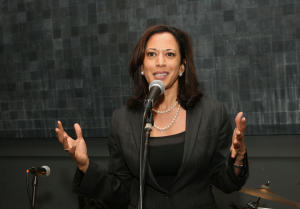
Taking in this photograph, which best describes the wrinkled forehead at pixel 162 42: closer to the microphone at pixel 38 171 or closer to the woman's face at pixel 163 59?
the woman's face at pixel 163 59

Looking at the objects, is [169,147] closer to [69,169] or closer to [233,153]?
[233,153]

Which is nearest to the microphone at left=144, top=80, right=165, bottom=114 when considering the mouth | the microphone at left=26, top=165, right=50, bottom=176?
the mouth

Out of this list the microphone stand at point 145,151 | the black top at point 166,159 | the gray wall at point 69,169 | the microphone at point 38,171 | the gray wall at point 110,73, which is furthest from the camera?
the gray wall at point 110,73

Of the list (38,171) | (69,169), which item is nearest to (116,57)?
(69,169)

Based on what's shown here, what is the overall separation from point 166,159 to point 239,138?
0.50 m

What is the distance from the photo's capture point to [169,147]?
1.86m

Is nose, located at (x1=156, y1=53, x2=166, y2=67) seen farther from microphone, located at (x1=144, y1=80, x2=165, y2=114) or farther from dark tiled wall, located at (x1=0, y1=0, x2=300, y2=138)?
dark tiled wall, located at (x1=0, y1=0, x2=300, y2=138)

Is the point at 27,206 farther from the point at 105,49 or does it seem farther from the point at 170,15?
the point at 170,15

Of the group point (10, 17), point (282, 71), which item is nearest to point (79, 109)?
point (10, 17)

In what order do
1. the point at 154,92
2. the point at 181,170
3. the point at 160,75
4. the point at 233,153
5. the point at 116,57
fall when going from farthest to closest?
the point at 116,57 → the point at 160,75 → the point at 181,170 → the point at 233,153 → the point at 154,92

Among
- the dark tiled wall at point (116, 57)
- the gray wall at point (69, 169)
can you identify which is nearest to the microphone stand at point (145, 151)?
the gray wall at point (69, 169)

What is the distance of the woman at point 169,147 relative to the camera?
1.73 m

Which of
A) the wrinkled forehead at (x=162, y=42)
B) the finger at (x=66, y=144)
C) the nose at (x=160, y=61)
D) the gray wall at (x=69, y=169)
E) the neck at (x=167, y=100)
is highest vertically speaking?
the wrinkled forehead at (x=162, y=42)

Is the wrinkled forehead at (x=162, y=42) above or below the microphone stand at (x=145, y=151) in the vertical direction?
above
